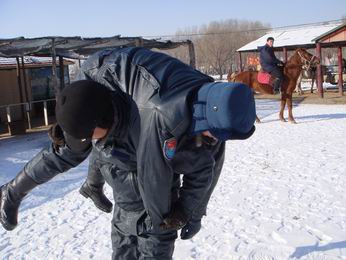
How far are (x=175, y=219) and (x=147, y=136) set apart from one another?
416mm

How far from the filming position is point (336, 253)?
3516 mm

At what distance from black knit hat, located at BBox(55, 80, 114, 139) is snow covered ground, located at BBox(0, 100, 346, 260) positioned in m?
2.25

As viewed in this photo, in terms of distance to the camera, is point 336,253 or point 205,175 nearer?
point 205,175

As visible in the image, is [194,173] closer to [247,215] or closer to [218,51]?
[247,215]

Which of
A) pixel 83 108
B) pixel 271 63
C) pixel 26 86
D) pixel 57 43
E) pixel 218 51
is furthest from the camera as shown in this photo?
pixel 218 51

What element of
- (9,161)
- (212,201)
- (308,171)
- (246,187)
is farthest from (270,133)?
(9,161)

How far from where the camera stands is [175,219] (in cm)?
188

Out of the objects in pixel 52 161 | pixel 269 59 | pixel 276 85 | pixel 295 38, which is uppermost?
pixel 295 38

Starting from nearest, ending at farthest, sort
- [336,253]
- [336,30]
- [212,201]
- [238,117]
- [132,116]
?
[238,117]
[132,116]
[336,253]
[212,201]
[336,30]

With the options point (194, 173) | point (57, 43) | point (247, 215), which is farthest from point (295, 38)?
point (194, 173)

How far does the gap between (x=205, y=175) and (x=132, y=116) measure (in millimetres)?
412

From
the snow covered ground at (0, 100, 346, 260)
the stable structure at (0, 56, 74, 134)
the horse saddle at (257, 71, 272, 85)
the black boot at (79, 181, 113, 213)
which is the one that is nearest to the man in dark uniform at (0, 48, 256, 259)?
the black boot at (79, 181, 113, 213)

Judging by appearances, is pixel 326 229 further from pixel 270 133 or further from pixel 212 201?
pixel 270 133

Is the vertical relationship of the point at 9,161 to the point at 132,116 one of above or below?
below
